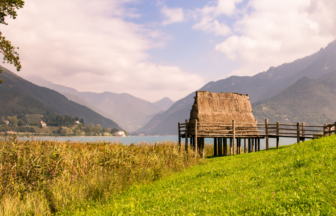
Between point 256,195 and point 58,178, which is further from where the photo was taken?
point 58,178

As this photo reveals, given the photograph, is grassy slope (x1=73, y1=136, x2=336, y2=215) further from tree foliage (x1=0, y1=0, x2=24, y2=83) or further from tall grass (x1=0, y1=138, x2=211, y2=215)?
tree foliage (x1=0, y1=0, x2=24, y2=83)

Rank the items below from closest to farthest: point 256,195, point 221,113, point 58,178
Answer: point 256,195, point 58,178, point 221,113

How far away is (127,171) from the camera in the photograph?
13.9 metres

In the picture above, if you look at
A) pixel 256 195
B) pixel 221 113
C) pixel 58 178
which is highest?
pixel 221 113

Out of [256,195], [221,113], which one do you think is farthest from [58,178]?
[221,113]

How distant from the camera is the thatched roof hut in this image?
27656mm

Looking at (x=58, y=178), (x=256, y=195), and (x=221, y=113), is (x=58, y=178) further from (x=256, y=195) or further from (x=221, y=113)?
(x=221, y=113)

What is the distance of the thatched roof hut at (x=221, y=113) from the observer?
2766 centimetres

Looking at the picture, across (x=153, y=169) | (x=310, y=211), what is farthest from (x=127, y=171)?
(x=310, y=211)

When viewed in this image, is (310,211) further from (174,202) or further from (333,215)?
(174,202)

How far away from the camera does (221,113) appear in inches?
1157

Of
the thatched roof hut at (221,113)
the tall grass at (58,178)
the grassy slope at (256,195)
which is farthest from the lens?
the thatched roof hut at (221,113)

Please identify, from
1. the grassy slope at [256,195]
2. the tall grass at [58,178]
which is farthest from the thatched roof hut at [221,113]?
the grassy slope at [256,195]

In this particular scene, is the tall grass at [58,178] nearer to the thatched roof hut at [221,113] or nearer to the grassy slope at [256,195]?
the grassy slope at [256,195]
